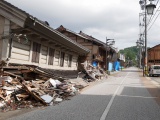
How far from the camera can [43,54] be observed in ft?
46.2

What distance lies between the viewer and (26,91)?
918cm

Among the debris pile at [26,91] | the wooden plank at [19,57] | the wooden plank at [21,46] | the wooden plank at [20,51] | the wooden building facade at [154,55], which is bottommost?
the debris pile at [26,91]

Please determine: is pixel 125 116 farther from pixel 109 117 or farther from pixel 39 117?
pixel 39 117

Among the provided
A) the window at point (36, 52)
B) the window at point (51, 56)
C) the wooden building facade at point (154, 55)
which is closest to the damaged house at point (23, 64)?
the window at point (36, 52)

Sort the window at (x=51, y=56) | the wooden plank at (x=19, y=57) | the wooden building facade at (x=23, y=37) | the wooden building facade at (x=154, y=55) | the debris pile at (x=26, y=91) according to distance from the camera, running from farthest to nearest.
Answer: the wooden building facade at (x=154, y=55)
the window at (x=51, y=56)
the wooden plank at (x=19, y=57)
the wooden building facade at (x=23, y=37)
the debris pile at (x=26, y=91)

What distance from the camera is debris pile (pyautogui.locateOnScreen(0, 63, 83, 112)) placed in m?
8.45

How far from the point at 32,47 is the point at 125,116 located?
24.1 feet

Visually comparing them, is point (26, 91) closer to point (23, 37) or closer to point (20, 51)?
point (20, 51)

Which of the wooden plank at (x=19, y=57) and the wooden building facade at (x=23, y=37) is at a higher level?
the wooden building facade at (x=23, y=37)

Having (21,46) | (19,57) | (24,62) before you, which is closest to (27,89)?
(19,57)

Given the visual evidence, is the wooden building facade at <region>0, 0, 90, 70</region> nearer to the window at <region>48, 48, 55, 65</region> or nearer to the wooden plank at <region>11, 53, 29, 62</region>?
the wooden plank at <region>11, 53, 29, 62</region>

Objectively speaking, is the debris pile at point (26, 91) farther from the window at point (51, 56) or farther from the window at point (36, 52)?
the window at point (51, 56)

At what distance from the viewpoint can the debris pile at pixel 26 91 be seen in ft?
27.7

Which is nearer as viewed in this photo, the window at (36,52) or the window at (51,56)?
the window at (36,52)
